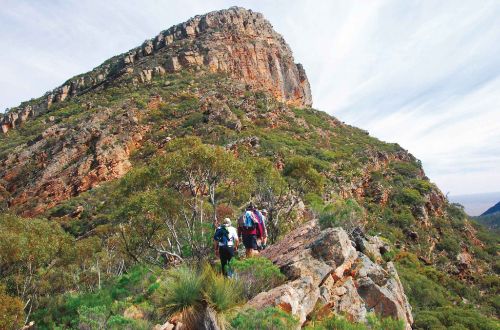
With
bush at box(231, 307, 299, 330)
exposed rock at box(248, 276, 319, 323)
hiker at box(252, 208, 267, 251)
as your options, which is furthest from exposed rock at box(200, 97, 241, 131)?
bush at box(231, 307, 299, 330)

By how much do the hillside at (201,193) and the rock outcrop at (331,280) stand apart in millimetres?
72

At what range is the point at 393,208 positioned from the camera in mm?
47969

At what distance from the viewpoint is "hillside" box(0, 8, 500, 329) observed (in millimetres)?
11643

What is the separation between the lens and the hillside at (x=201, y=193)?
11643 mm

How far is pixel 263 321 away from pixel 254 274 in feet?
7.10

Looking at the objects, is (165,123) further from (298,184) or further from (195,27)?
(195,27)

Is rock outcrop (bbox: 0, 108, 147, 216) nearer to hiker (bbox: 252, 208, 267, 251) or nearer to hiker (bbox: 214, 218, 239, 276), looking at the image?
hiker (bbox: 252, 208, 267, 251)

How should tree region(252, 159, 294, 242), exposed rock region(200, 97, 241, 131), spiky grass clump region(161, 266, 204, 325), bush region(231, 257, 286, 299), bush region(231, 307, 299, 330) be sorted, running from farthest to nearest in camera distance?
exposed rock region(200, 97, 241, 131) < tree region(252, 159, 294, 242) < bush region(231, 257, 286, 299) < spiky grass clump region(161, 266, 204, 325) < bush region(231, 307, 299, 330)

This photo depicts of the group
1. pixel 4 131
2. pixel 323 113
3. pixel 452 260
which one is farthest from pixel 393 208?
pixel 4 131

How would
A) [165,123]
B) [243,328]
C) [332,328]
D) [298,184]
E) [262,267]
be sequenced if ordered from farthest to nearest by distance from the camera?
[165,123] < [298,184] < [262,267] < [332,328] < [243,328]

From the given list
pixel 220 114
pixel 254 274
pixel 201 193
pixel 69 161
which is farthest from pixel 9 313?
pixel 220 114

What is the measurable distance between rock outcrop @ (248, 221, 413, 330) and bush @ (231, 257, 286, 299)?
1.23 feet

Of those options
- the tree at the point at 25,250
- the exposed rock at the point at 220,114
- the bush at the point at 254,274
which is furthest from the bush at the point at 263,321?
the exposed rock at the point at 220,114

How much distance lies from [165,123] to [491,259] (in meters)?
41.7
